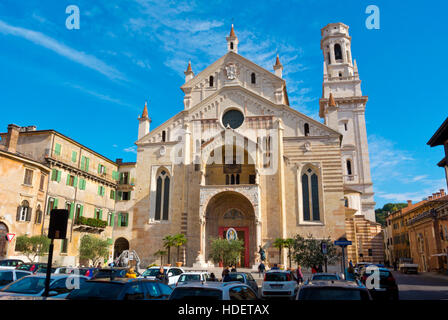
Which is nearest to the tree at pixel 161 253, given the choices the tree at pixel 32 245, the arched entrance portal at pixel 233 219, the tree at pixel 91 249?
the arched entrance portal at pixel 233 219

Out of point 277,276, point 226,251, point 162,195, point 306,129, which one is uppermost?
point 306,129

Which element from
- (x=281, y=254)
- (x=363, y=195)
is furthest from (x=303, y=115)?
(x=363, y=195)

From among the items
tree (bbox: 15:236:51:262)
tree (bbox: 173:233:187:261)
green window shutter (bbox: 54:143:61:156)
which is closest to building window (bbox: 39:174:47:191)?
green window shutter (bbox: 54:143:61:156)

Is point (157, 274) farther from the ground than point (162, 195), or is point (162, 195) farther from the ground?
point (162, 195)

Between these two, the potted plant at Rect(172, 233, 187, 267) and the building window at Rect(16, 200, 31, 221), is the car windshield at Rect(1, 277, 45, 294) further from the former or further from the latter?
the building window at Rect(16, 200, 31, 221)

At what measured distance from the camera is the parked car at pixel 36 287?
981 cm

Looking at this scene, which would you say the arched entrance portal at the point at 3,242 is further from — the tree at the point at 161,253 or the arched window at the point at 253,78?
the arched window at the point at 253,78

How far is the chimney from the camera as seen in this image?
31.1 m

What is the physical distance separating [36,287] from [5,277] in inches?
160

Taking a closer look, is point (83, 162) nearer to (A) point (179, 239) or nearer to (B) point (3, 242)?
(B) point (3, 242)

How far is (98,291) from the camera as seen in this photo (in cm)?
809

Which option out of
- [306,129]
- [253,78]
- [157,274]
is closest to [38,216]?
[157,274]

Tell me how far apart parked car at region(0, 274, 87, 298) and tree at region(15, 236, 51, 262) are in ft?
63.7

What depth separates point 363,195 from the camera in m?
48.9
